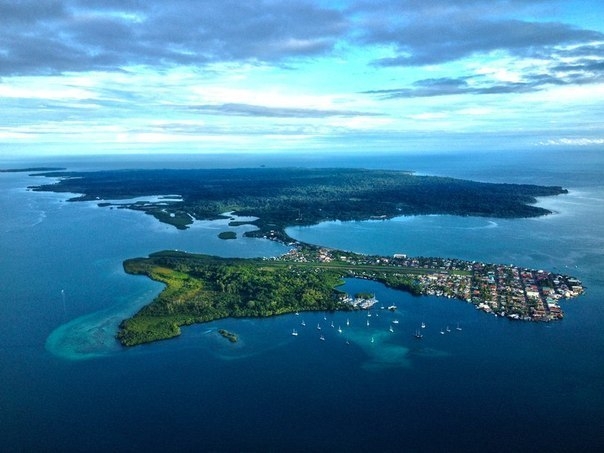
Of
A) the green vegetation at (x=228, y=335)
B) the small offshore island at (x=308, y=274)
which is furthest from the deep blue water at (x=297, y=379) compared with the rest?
the small offshore island at (x=308, y=274)

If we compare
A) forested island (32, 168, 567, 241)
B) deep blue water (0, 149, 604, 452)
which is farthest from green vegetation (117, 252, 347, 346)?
forested island (32, 168, 567, 241)

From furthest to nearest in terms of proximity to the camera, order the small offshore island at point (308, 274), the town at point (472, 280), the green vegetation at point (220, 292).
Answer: the town at point (472, 280), the small offshore island at point (308, 274), the green vegetation at point (220, 292)

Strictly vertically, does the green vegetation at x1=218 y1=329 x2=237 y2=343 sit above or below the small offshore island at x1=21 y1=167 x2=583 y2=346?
below

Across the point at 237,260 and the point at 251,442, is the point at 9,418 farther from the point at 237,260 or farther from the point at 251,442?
the point at 237,260

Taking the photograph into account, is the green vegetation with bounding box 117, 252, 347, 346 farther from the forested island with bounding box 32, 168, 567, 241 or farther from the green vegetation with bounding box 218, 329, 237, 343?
the forested island with bounding box 32, 168, 567, 241

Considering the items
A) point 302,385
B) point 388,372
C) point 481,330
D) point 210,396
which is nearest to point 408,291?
point 481,330

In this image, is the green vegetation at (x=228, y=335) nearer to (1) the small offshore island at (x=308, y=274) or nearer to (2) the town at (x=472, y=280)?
(1) the small offshore island at (x=308, y=274)
